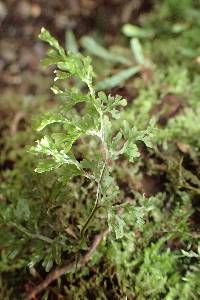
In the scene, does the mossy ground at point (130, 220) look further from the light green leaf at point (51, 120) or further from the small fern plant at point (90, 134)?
the light green leaf at point (51, 120)

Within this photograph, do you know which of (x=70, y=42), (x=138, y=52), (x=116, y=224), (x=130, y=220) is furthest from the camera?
(x=70, y=42)

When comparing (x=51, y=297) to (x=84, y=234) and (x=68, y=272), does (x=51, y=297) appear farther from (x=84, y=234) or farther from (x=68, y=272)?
(x=84, y=234)

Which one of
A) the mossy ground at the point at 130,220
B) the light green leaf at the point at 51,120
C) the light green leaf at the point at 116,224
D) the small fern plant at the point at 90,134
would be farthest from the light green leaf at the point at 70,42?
the light green leaf at the point at 116,224

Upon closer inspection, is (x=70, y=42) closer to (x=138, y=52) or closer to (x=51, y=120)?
(x=138, y=52)

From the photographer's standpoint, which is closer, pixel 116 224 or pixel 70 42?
pixel 116 224

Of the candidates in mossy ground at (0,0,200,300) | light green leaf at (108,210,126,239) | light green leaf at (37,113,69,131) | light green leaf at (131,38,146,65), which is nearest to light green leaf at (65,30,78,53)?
light green leaf at (131,38,146,65)

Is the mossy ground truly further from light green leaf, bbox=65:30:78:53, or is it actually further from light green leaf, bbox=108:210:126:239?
light green leaf, bbox=65:30:78:53

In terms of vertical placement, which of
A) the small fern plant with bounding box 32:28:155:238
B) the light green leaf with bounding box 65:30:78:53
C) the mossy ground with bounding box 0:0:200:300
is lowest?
the mossy ground with bounding box 0:0:200:300

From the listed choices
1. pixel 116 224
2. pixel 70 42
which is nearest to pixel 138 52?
pixel 70 42

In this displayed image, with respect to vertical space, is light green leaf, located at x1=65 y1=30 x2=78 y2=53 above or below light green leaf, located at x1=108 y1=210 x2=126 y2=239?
above

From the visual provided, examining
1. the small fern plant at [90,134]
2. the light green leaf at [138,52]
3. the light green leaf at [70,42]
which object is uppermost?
the light green leaf at [70,42]

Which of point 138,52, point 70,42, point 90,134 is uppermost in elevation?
point 70,42
